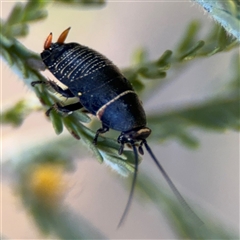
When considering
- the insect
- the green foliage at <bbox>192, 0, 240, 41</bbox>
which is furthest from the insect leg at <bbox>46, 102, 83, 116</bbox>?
the green foliage at <bbox>192, 0, 240, 41</bbox>

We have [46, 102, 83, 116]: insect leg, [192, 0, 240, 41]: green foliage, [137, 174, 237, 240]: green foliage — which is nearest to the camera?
[192, 0, 240, 41]: green foliage

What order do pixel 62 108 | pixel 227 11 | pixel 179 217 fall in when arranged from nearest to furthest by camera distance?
pixel 227 11 < pixel 62 108 < pixel 179 217

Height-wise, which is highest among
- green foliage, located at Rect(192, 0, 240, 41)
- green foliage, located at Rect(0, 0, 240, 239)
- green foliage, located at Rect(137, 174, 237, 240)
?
green foliage, located at Rect(192, 0, 240, 41)

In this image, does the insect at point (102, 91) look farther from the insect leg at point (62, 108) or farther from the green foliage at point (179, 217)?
the green foliage at point (179, 217)

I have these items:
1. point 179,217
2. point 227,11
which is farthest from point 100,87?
point 179,217

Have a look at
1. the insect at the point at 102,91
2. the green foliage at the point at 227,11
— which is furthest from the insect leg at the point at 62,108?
the green foliage at the point at 227,11

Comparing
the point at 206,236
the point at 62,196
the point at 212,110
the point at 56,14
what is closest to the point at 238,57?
the point at 212,110

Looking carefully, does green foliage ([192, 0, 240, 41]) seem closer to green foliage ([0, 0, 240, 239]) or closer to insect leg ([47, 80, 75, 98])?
green foliage ([0, 0, 240, 239])

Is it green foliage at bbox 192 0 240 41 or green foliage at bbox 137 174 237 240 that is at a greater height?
green foliage at bbox 192 0 240 41

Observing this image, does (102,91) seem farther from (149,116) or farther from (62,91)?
(149,116)
